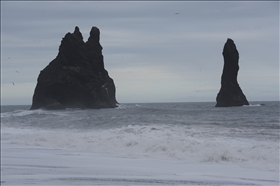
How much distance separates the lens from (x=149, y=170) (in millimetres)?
10875

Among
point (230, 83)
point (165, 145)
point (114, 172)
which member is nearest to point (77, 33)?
point (230, 83)

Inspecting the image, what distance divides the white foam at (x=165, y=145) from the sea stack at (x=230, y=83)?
65.9 meters

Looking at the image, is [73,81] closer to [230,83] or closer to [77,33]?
[77,33]

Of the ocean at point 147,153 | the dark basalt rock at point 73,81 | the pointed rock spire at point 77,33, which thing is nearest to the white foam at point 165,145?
the ocean at point 147,153

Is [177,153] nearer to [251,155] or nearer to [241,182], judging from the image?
[251,155]

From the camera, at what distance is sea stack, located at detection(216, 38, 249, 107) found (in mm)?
83000

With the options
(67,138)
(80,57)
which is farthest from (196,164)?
(80,57)

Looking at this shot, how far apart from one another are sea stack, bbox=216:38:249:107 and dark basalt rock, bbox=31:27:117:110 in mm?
23137

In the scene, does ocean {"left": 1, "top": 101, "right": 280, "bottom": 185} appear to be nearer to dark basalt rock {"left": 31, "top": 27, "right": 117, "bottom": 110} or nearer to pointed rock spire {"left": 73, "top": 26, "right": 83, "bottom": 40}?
dark basalt rock {"left": 31, "top": 27, "right": 117, "bottom": 110}

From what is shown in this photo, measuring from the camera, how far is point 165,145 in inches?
570

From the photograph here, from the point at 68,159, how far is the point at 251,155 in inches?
226

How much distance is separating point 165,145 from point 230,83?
74047 millimetres

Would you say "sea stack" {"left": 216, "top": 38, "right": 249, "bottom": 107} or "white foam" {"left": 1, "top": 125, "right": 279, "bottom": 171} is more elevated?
"sea stack" {"left": 216, "top": 38, "right": 249, "bottom": 107}

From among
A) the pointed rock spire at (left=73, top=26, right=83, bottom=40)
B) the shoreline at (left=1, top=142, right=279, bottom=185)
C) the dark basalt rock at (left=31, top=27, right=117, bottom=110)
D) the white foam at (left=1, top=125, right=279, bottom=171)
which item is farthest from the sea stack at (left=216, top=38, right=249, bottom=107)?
the shoreline at (left=1, top=142, right=279, bottom=185)
